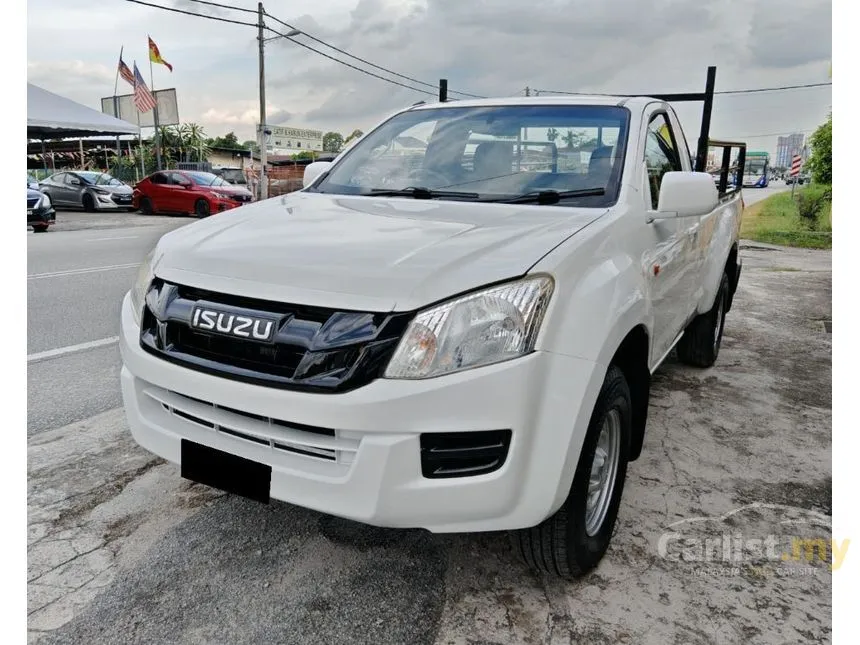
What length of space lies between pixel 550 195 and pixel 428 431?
1316mm

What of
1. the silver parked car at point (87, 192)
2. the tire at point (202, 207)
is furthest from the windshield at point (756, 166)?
the silver parked car at point (87, 192)

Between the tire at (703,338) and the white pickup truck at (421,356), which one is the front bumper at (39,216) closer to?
the white pickup truck at (421,356)

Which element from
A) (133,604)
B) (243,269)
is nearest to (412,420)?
(243,269)

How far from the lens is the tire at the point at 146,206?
763 inches

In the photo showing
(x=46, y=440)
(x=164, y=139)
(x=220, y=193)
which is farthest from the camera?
(x=164, y=139)

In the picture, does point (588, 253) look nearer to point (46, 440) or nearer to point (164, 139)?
point (46, 440)

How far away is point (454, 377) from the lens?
178 cm

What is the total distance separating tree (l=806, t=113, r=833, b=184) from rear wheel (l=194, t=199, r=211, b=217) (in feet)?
57.9

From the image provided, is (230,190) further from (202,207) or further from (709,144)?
(709,144)

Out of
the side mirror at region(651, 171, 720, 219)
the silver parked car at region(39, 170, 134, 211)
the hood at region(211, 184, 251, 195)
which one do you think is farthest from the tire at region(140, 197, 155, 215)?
the side mirror at region(651, 171, 720, 219)

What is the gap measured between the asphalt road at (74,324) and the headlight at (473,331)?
2658 mm

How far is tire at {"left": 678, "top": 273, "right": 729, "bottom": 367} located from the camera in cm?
464

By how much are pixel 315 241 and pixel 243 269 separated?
286 millimetres

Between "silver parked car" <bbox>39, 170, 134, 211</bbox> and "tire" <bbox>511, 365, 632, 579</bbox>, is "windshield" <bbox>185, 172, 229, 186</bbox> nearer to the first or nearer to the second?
"silver parked car" <bbox>39, 170, 134, 211</bbox>
